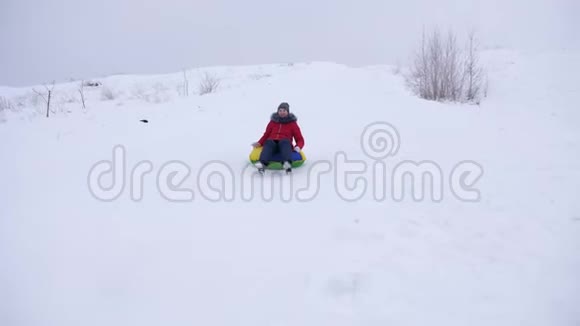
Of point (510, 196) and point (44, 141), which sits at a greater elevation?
point (44, 141)

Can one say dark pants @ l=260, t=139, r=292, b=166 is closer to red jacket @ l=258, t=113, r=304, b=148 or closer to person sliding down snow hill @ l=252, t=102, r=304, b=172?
person sliding down snow hill @ l=252, t=102, r=304, b=172

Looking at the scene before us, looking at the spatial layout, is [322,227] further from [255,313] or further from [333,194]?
[255,313]

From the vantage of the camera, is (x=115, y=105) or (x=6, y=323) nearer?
(x=6, y=323)

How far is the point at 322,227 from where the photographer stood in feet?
9.72

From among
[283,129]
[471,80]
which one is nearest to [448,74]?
[471,80]

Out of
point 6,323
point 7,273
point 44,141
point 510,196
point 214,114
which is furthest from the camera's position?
point 214,114

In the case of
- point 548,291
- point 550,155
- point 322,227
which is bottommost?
point 548,291

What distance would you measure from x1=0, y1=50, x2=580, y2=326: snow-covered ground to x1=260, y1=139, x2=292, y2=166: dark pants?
0.25 meters

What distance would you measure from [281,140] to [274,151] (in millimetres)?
176

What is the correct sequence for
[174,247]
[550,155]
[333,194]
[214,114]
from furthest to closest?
[214,114] < [550,155] < [333,194] < [174,247]

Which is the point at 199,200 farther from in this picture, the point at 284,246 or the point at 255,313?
the point at 255,313

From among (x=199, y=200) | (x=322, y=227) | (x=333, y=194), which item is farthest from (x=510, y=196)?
(x=199, y=200)

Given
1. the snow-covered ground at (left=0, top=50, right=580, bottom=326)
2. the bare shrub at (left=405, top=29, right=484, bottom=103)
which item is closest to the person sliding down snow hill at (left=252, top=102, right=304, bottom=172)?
the snow-covered ground at (left=0, top=50, right=580, bottom=326)

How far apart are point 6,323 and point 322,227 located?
7.44 feet
